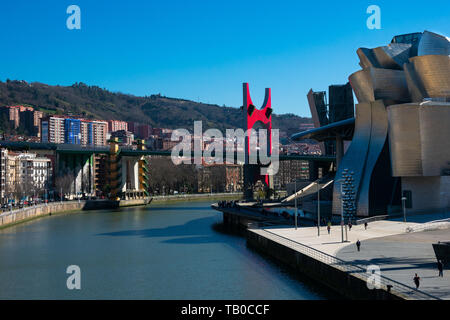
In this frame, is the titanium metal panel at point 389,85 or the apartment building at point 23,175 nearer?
the titanium metal panel at point 389,85

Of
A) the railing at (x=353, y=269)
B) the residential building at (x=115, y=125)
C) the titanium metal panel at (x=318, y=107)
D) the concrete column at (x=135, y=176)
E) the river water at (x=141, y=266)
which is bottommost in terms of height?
the river water at (x=141, y=266)

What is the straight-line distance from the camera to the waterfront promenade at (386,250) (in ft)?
48.3

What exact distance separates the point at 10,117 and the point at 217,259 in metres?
137

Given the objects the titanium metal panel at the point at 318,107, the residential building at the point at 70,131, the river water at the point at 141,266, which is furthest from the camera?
the residential building at the point at 70,131

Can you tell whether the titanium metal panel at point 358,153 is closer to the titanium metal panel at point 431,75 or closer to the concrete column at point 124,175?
the titanium metal panel at point 431,75

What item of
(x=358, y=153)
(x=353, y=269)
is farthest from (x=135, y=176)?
(x=353, y=269)

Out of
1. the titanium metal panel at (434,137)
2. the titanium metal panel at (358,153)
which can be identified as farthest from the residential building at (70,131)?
the titanium metal panel at (434,137)

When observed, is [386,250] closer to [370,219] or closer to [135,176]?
[370,219]

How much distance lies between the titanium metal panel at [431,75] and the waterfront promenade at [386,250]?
7.38 meters

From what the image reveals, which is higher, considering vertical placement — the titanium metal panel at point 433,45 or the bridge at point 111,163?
the titanium metal panel at point 433,45

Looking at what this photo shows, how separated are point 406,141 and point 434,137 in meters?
1.54

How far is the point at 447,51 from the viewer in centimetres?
3172

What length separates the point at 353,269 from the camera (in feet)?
55.3
